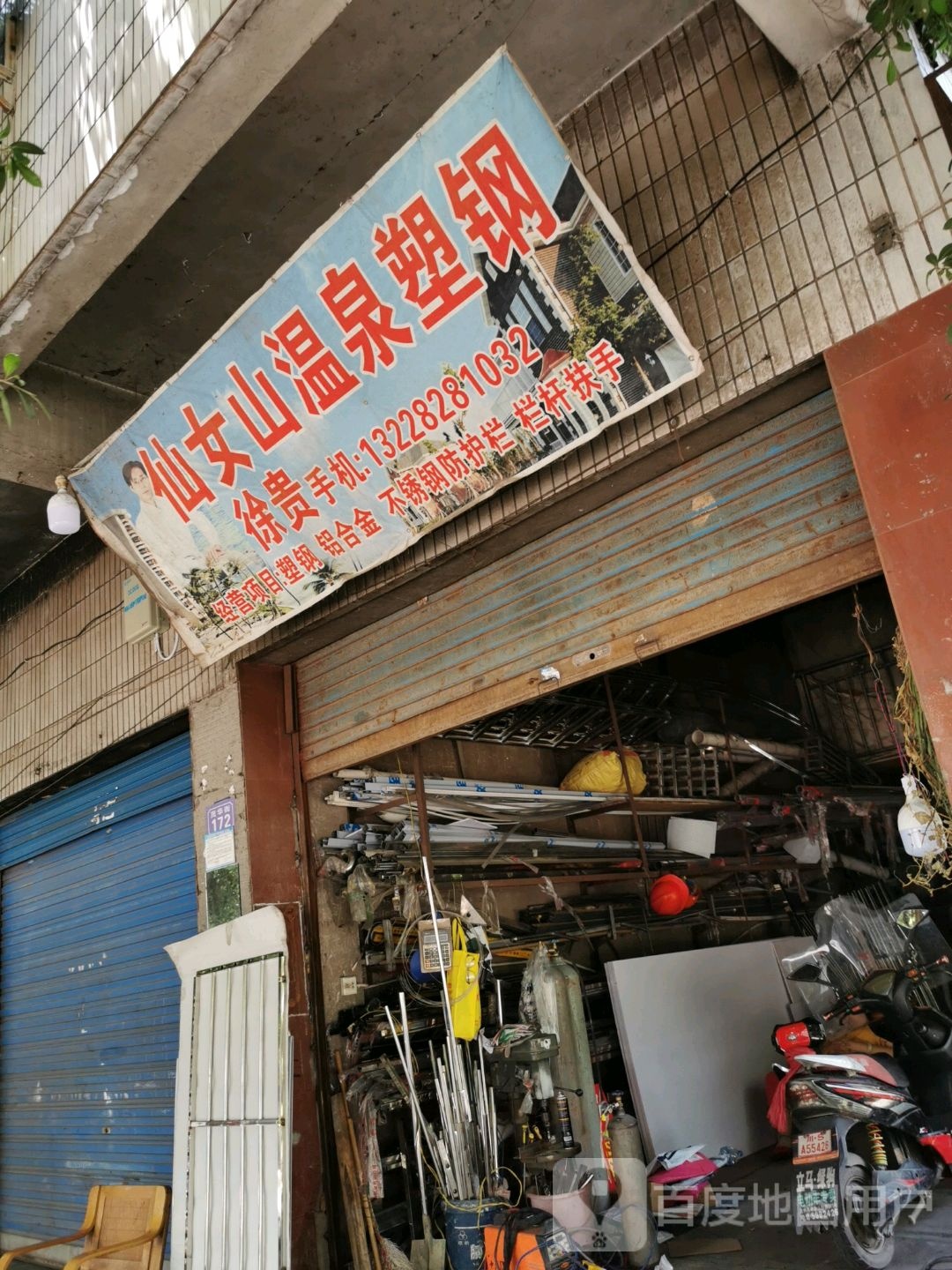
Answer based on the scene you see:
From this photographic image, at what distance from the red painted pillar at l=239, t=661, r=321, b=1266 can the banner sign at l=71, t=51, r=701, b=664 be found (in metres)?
0.81

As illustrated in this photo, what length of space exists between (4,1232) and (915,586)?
853 cm

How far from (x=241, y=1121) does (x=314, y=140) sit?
4953mm

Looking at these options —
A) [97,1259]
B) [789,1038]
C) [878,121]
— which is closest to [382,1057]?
[97,1259]

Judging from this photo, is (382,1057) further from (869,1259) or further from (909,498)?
(909,498)

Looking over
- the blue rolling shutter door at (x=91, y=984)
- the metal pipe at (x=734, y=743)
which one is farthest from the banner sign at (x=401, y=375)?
the metal pipe at (x=734, y=743)

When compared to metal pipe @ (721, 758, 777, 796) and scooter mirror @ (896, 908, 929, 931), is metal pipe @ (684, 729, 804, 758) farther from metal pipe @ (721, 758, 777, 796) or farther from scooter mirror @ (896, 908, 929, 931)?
scooter mirror @ (896, 908, 929, 931)

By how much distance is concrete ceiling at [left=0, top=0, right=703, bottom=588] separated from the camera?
386 cm

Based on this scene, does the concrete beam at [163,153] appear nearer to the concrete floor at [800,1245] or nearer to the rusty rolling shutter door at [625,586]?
the rusty rolling shutter door at [625,586]

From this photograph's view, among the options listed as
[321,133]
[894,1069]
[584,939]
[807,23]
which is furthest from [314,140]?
[584,939]

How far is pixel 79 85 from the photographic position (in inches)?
166

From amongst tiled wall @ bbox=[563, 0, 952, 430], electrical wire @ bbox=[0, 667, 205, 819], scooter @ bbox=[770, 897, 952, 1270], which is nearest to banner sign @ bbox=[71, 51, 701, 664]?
tiled wall @ bbox=[563, 0, 952, 430]

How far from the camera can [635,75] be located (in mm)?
3865

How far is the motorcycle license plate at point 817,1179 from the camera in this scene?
3859 mm

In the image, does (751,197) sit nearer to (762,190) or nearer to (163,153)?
(762,190)
